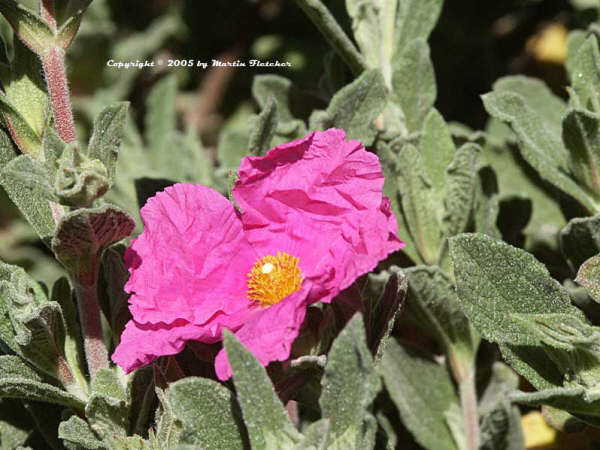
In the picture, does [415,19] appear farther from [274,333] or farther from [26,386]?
[26,386]

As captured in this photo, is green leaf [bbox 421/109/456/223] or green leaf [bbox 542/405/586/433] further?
green leaf [bbox 421/109/456/223]

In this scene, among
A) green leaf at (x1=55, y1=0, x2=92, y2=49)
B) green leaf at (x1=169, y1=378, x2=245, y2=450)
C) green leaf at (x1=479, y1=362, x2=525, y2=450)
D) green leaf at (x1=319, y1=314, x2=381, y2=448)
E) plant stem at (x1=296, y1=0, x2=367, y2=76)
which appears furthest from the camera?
plant stem at (x1=296, y1=0, x2=367, y2=76)

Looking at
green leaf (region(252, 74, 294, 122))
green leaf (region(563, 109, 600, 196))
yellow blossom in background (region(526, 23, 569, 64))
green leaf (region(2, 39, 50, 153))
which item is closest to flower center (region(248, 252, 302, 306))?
green leaf (region(2, 39, 50, 153))

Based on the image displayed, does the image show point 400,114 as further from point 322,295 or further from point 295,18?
point 295,18

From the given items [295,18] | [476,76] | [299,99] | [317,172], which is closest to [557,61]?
[476,76]

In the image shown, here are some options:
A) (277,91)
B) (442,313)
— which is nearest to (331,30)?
(277,91)

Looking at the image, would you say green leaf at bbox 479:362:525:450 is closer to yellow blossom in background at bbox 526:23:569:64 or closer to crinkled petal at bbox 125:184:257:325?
crinkled petal at bbox 125:184:257:325

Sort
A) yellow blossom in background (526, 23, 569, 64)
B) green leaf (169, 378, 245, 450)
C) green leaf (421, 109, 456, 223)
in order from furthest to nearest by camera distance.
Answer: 1. yellow blossom in background (526, 23, 569, 64)
2. green leaf (421, 109, 456, 223)
3. green leaf (169, 378, 245, 450)

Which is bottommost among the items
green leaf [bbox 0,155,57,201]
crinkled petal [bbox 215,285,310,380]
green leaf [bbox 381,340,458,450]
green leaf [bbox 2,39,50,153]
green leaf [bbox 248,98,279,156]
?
green leaf [bbox 381,340,458,450]
